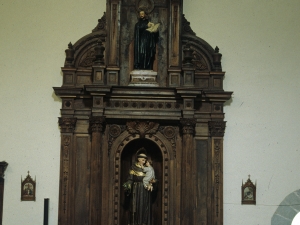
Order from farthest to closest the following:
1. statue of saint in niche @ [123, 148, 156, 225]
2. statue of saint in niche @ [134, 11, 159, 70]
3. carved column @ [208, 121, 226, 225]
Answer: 1. statue of saint in niche @ [134, 11, 159, 70]
2. carved column @ [208, 121, 226, 225]
3. statue of saint in niche @ [123, 148, 156, 225]

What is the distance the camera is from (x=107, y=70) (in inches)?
490

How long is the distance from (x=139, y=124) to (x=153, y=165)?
891 millimetres

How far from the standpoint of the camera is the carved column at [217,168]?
12297mm

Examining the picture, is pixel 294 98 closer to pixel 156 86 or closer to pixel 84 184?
pixel 156 86

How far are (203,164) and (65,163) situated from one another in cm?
253

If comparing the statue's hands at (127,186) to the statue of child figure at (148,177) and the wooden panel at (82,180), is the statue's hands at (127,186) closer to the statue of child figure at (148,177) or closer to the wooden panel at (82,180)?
the statue of child figure at (148,177)

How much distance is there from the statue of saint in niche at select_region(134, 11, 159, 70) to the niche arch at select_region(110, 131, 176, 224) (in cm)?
131

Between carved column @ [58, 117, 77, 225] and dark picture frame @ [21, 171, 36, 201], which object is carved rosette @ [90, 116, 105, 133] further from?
dark picture frame @ [21, 171, 36, 201]

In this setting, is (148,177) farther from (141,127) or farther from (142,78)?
(142,78)

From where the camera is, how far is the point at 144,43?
1252cm

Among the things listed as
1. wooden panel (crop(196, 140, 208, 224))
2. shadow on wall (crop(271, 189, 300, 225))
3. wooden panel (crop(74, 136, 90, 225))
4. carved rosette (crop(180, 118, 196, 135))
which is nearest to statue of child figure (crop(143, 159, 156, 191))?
wooden panel (crop(196, 140, 208, 224))

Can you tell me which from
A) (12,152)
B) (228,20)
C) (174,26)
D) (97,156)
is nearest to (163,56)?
(174,26)

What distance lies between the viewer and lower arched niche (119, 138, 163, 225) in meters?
12.5

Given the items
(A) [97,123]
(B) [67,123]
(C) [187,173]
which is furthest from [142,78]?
(C) [187,173]
